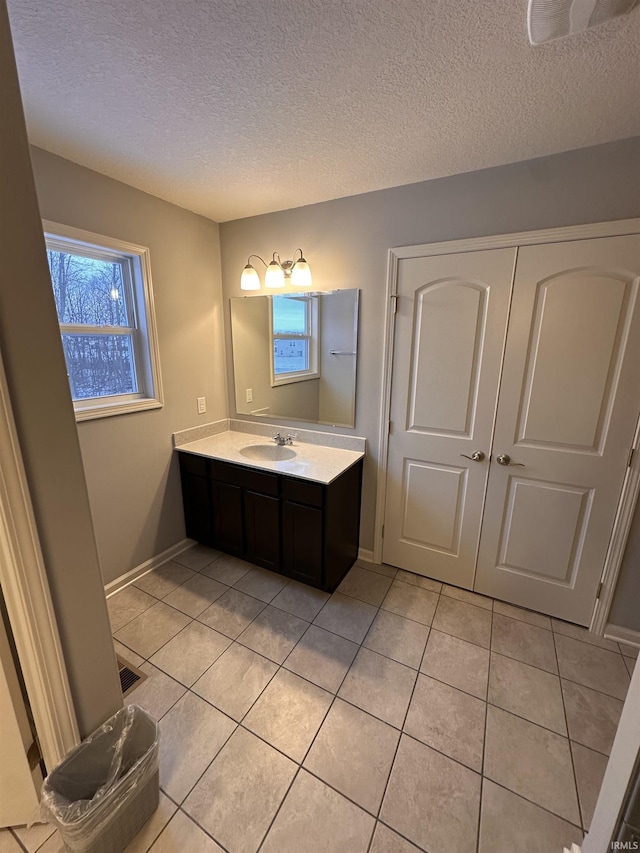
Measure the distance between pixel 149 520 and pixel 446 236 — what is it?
2623mm

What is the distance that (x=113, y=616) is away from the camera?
2029mm

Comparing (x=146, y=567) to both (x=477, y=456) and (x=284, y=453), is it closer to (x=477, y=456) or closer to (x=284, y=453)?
(x=284, y=453)

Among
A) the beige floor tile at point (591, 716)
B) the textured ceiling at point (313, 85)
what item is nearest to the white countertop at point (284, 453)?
the beige floor tile at point (591, 716)

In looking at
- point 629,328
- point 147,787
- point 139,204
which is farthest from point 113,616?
point 629,328

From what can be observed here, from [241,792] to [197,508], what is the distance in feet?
5.41

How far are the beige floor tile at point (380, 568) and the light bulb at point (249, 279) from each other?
214 centimetres

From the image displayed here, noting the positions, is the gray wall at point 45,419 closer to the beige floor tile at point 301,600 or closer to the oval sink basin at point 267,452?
the beige floor tile at point 301,600

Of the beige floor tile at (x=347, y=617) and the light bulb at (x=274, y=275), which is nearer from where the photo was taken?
the beige floor tile at (x=347, y=617)

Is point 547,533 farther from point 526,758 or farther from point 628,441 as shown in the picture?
point 526,758

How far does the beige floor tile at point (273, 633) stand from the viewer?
5.87 ft

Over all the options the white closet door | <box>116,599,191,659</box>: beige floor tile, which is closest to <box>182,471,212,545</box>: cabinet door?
<box>116,599,191,659</box>: beige floor tile

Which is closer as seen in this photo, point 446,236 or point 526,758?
point 526,758

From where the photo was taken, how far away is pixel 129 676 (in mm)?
1651

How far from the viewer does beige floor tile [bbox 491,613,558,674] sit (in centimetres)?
176
